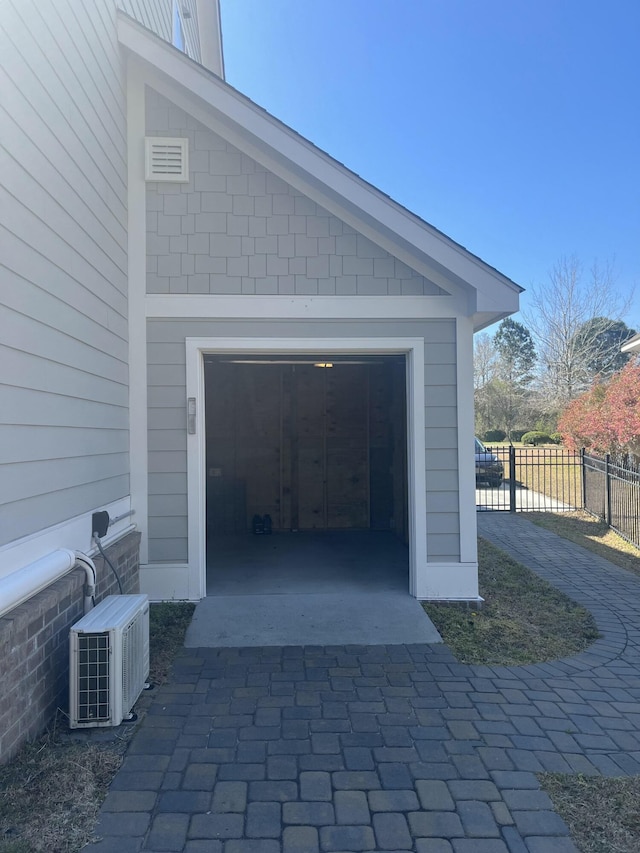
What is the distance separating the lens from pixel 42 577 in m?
3.07

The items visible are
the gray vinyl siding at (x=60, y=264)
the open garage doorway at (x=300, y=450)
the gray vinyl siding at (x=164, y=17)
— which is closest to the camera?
the gray vinyl siding at (x=60, y=264)

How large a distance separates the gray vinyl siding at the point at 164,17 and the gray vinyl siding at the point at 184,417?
10.3 ft

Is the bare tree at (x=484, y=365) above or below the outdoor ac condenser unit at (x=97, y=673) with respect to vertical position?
above

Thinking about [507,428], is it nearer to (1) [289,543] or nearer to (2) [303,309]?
(1) [289,543]

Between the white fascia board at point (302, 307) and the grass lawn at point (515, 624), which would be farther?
the white fascia board at point (302, 307)

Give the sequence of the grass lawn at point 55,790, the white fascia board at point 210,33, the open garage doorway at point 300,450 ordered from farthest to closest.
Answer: the white fascia board at point 210,33 → the open garage doorway at point 300,450 → the grass lawn at point 55,790

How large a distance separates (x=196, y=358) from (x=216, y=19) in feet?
29.9

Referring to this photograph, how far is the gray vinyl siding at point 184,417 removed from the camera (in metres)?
5.15

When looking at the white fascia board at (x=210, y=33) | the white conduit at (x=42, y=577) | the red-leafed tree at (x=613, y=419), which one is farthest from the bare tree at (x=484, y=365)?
the white conduit at (x=42, y=577)

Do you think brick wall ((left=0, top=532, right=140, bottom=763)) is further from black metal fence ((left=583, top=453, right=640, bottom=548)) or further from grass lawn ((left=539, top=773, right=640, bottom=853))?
black metal fence ((left=583, top=453, right=640, bottom=548))

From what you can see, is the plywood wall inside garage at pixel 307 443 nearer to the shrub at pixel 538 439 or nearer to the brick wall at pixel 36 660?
the brick wall at pixel 36 660

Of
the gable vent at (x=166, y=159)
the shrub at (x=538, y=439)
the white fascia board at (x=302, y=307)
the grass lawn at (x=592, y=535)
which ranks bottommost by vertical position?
the grass lawn at (x=592, y=535)

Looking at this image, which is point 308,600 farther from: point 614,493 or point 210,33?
point 210,33

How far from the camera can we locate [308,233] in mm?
5242
